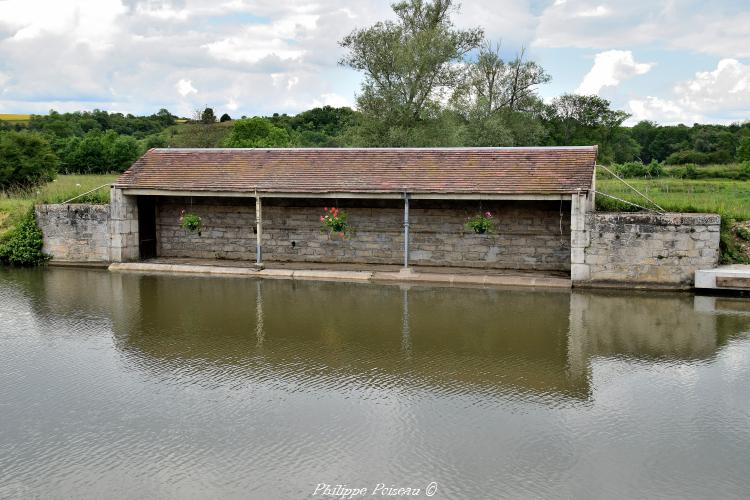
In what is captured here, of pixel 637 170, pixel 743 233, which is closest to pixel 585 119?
pixel 637 170

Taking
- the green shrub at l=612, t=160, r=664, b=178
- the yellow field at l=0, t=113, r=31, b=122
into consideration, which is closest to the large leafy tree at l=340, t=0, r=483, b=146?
the green shrub at l=612, t=160, r=664, b=178

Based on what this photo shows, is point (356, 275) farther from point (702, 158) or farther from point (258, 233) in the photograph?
point (702, 158)

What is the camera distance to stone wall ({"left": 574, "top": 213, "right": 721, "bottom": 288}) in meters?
12.6

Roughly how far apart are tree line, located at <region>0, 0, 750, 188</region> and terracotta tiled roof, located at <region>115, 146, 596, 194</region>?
960 cm

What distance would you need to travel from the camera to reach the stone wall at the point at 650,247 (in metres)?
12.6

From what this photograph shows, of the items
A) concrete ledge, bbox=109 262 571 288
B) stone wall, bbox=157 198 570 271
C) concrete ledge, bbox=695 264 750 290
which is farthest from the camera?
stone wall, bbox=157 198 570 271

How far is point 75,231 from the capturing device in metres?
16.0

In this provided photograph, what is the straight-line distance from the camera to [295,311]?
436 inches

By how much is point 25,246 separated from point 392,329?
1053 centimetres

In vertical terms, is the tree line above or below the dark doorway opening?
above

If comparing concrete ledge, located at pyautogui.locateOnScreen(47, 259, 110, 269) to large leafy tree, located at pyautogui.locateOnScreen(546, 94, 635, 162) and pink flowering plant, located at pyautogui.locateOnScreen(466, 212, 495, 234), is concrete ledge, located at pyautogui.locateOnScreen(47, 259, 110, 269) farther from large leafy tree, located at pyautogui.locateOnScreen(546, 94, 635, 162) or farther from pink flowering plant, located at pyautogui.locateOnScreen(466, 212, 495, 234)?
large leafy tree, located at pyautogui.locateOnScreen(546, 94, 635, 162)

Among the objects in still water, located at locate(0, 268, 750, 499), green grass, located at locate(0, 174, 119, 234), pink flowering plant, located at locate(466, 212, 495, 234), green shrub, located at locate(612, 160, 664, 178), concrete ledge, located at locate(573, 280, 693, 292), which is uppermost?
green shrub, located at locate(612, 160, 664, 178)

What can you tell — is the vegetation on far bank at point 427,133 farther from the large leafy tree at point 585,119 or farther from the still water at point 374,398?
the still water at point 374,398

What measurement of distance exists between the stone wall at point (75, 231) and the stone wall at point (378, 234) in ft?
4.69
